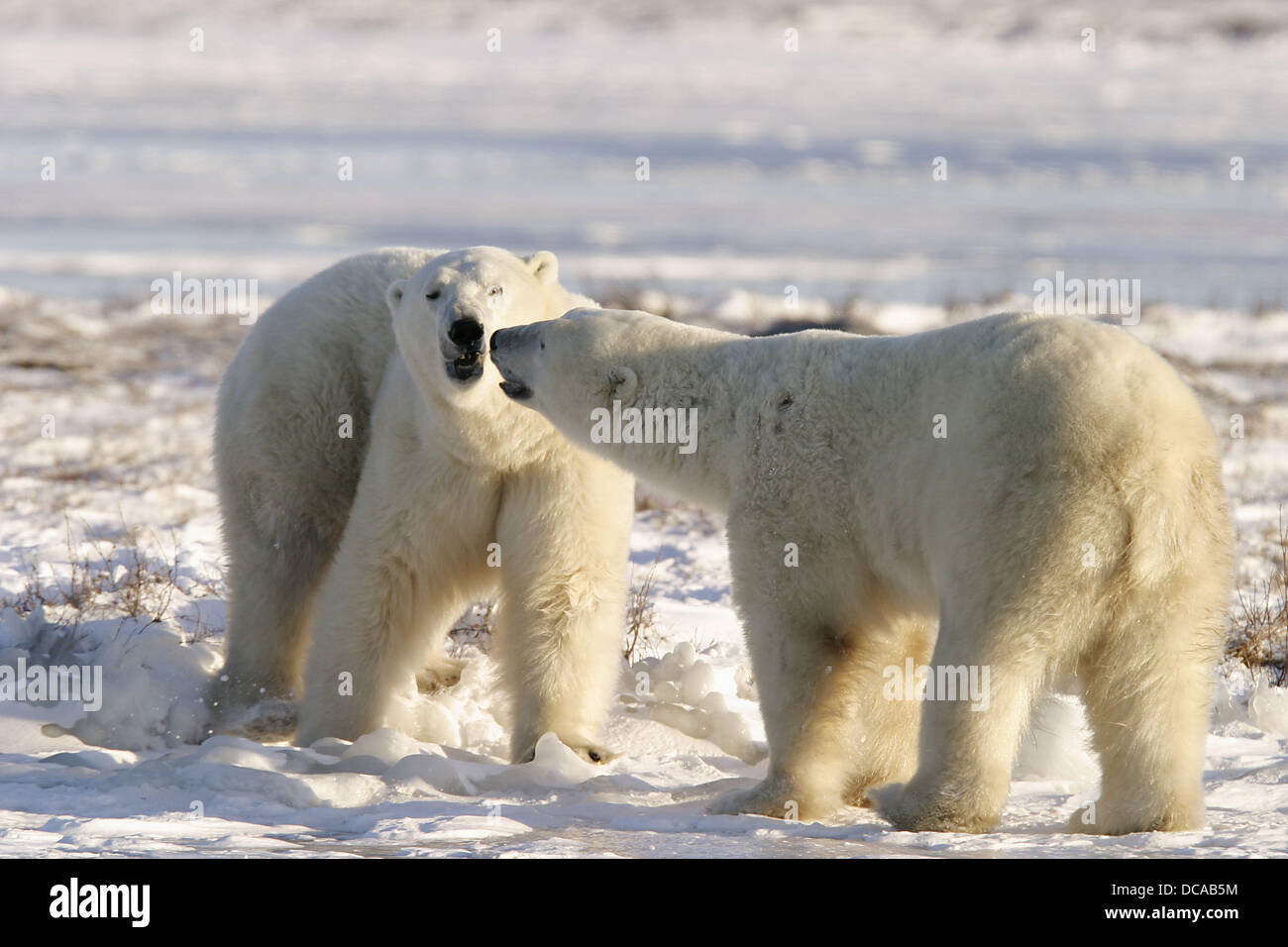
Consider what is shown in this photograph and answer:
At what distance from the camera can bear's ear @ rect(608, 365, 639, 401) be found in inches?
161

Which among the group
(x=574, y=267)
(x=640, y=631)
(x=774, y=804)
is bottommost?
(x=774, y=804)

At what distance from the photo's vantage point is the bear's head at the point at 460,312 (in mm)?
4102

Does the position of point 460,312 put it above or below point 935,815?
above

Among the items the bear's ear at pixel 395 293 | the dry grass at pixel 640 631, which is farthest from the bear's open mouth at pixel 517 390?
the dry grass at pixel 640 631

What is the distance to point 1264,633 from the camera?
16.7 ft

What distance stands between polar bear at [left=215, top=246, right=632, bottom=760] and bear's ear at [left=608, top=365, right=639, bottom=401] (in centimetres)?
32

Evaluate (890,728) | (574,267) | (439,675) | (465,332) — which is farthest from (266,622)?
(574,267)

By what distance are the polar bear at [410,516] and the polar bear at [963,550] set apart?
1.69 feet

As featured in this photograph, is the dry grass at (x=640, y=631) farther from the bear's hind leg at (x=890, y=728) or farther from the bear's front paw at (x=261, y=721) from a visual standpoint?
the bear's hind leg at (x=890, y=728)

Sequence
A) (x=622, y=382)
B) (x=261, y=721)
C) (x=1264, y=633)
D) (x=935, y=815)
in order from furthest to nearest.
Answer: (x=1264, y=633), (x=261, y=721), (x=622, y=382), (x=935, y=815)

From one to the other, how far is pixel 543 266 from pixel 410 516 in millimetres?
884

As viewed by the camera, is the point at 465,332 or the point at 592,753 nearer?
the point at 465,332

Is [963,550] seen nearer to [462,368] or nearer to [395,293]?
[462,368]

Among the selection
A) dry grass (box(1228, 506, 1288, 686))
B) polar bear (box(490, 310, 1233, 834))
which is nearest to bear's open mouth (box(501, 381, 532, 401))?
polar bear (box(490, 310, 1233, 834))
